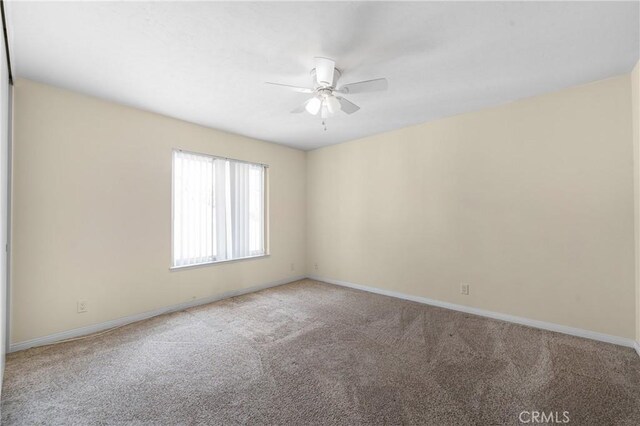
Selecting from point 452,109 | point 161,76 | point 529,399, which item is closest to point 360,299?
point 529,399

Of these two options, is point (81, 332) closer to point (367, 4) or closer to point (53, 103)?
point (53, 103)

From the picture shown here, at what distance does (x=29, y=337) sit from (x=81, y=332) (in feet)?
1.23

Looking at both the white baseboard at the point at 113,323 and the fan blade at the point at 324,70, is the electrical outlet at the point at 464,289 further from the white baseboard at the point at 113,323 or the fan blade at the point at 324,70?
the white baseboard at the point at 113,323

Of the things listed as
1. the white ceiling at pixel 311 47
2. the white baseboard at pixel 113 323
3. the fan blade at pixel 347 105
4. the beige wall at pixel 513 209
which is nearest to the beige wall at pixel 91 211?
the white baseboard at pixel 113 323

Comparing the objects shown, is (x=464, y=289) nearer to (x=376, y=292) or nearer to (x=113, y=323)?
(x=376, y=292)

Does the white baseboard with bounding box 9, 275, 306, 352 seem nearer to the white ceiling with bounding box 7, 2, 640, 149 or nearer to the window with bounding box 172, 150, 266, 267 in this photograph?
the window with bounding box 172, 150, 266, 267

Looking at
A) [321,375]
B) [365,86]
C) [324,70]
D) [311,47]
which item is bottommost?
[321,375]

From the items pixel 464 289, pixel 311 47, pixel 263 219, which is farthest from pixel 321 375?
pixel 263 219

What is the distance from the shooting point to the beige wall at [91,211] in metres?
2.51

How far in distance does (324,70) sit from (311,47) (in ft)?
0.62

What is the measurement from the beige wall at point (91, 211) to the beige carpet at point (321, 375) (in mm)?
413

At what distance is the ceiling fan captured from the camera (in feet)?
6.84

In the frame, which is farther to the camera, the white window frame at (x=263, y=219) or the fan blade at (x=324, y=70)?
the white window frame at (x=263, y=219)

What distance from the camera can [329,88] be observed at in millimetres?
2283
